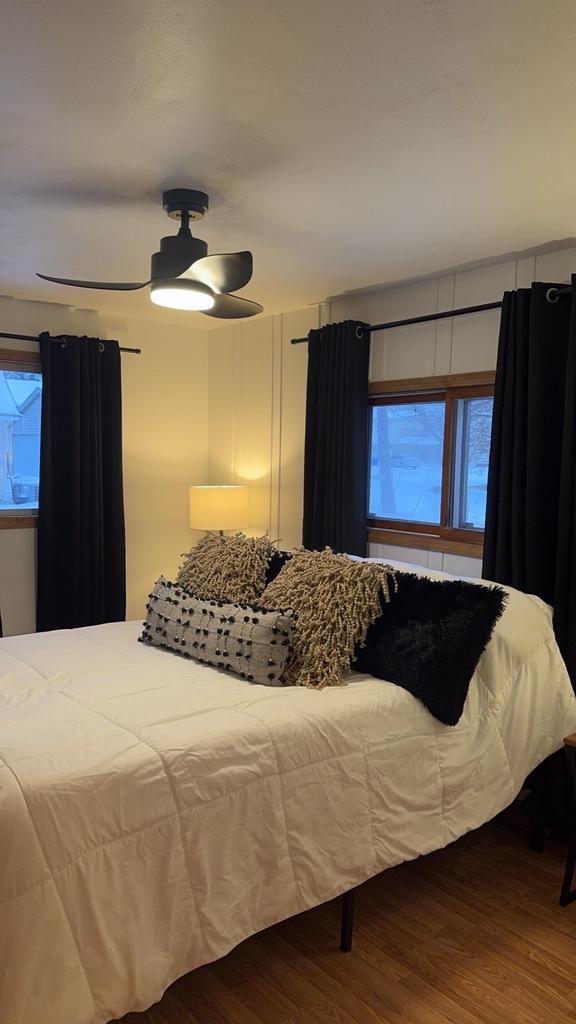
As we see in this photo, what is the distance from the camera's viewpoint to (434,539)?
3721 mm

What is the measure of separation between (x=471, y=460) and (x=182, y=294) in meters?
1.78

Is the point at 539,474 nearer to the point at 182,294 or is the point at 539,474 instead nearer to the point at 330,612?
the point at 330,612

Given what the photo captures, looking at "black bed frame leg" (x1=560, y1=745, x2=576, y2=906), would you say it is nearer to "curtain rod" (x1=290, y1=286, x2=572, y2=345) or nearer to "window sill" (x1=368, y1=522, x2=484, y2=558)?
"window sill" (x1=368, y1=522, x2=484, y2=558)

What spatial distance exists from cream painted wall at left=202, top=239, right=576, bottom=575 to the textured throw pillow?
1.49 metres

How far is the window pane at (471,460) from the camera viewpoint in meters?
3.57

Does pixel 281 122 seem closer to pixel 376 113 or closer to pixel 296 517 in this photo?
pixel 376 113

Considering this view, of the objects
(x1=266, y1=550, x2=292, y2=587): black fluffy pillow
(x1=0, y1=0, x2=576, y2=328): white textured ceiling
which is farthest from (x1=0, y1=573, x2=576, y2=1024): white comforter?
(x1=0, y1=0, x2=576, y2=328): white textured ceiling

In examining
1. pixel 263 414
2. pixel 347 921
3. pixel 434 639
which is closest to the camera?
pixel 347 921

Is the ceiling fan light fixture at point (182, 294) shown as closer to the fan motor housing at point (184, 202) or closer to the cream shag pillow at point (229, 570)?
the fan motor housing at point (184, 202)

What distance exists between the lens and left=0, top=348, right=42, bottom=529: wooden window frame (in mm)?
4297

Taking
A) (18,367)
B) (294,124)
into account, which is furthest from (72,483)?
(294,124)

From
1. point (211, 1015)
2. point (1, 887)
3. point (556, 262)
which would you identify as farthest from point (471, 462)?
point (1, 887)

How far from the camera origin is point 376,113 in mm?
1961

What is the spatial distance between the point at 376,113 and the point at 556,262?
149cm
